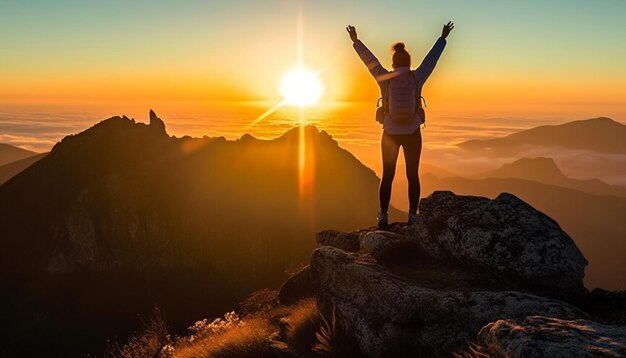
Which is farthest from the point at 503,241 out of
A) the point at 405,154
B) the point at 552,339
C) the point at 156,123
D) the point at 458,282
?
the point at 156,123

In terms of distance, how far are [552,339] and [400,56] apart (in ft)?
20.8

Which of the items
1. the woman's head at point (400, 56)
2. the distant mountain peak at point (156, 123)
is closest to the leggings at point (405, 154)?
the woman's head at point (400, 56)

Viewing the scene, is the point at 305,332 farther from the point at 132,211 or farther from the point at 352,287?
the point at 132,211

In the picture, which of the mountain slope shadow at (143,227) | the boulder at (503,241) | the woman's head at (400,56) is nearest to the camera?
the boulder at (503,241)

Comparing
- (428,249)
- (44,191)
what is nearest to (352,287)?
(428,249)

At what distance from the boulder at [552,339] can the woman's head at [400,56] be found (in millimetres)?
5795

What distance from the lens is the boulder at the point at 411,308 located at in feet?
21.6

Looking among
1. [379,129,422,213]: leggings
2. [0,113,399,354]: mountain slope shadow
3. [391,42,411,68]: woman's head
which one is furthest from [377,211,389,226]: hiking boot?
[0,113,399,354]: mountain slope shadow

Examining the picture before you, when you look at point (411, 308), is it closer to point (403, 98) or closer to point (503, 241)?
point (503, 241)

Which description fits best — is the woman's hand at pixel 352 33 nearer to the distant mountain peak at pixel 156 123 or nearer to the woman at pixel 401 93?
the woman at pixel 401 93

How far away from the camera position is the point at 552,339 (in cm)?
441

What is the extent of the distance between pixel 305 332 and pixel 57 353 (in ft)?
413

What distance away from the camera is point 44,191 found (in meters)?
157

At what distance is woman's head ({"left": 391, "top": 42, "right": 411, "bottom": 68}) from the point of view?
9305mm
